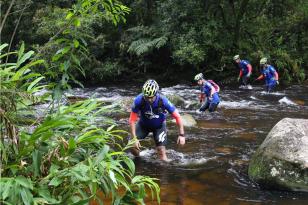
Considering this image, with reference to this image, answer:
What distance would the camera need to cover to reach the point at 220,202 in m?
6.13

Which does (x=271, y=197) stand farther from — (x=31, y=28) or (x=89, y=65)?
(x=31, y=28)

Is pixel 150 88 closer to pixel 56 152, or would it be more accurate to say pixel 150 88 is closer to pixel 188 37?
pixel 56 152

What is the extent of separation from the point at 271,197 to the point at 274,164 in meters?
0.52

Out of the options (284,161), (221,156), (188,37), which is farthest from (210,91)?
(188,37)

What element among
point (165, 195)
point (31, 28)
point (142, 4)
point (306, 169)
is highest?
point (142, 4)

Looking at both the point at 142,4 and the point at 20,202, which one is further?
the point at 142,4

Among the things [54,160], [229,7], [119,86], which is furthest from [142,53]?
[54,160]

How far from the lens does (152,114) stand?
7801 mm

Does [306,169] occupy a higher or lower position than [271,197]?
higher

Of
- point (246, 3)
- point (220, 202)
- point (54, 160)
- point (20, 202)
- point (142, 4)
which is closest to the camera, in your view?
point (20, 202)

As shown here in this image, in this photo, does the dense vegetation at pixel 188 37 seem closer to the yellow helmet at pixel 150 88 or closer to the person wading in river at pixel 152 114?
the person wading in river at pixel 152 114

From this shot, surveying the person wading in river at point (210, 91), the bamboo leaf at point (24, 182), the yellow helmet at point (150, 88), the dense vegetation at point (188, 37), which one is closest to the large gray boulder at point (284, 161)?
the yellow helmet at point (150, 88)

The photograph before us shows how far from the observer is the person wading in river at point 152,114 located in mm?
7348

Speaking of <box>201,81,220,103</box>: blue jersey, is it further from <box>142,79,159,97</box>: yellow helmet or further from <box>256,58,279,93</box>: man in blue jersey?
<box>142,79,159,97</box>: yellow helmet
